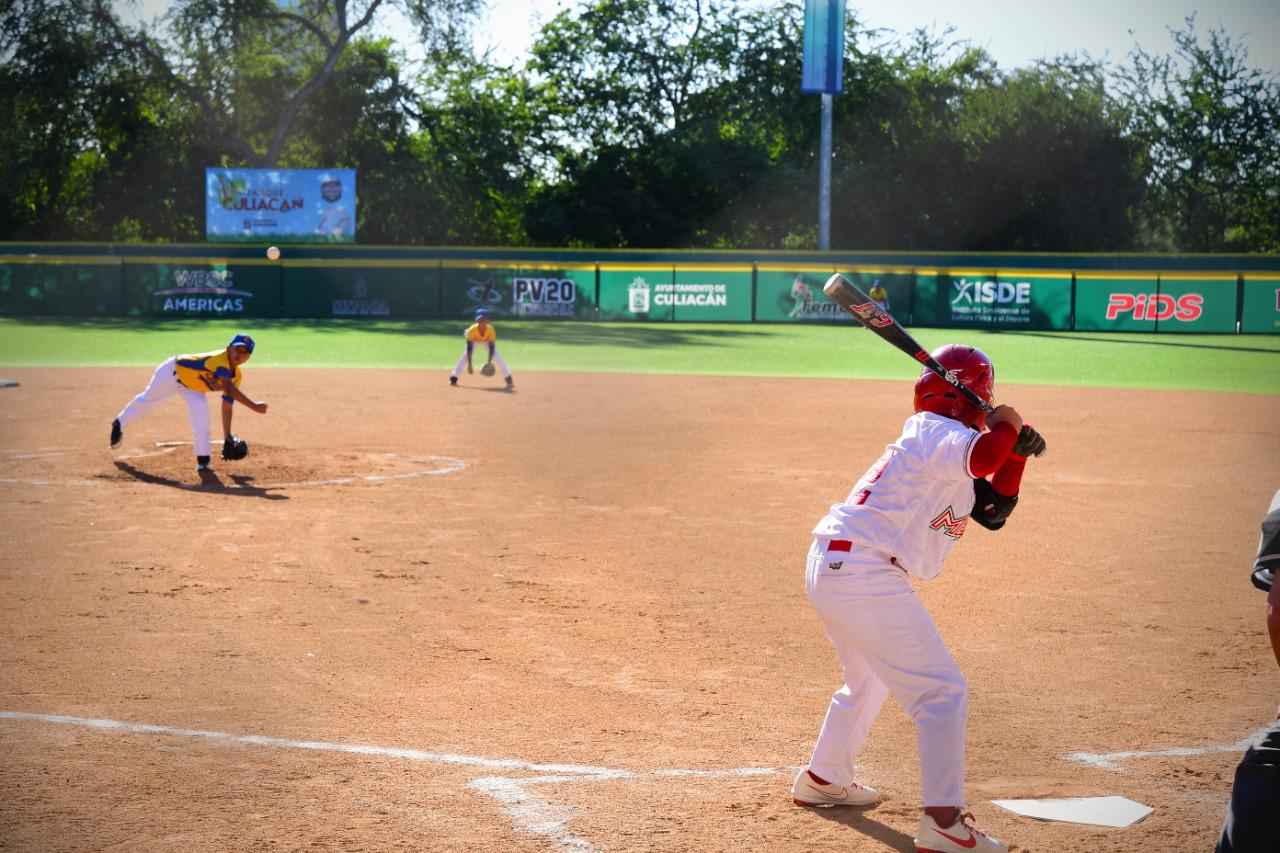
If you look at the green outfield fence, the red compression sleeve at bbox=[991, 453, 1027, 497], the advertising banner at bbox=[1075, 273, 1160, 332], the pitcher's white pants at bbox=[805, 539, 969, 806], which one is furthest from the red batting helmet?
the advertising banner at bbox=[1075, 273, 1160, 332]

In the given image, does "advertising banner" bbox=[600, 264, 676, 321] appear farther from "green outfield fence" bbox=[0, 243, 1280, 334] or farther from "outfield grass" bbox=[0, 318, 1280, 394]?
"outfield grass" bbox=[0, 318, 1280, 394]

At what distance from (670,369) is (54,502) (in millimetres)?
14343

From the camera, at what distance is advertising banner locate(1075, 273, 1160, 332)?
3334 cm

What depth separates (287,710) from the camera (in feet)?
19.4

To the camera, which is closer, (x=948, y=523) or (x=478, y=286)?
(x=948, y=523)

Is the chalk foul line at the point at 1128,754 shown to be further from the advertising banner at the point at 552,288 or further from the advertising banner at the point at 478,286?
the advertising banner at the point at 478,286

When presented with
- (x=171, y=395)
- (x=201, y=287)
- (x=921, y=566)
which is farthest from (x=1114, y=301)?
(x=921, y=566)

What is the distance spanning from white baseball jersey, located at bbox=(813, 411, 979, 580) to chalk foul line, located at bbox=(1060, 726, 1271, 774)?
4.79 feet

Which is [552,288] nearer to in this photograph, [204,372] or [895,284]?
[895,284]

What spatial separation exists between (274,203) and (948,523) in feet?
124

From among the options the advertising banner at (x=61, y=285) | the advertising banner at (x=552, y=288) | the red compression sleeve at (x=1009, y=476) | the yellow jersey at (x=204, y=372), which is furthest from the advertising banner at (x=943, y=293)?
the red compression sleeve at (x=1009, y=476)

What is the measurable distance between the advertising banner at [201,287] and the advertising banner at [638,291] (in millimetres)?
9203

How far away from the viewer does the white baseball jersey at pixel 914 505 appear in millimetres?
4480

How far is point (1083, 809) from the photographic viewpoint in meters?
4.89
